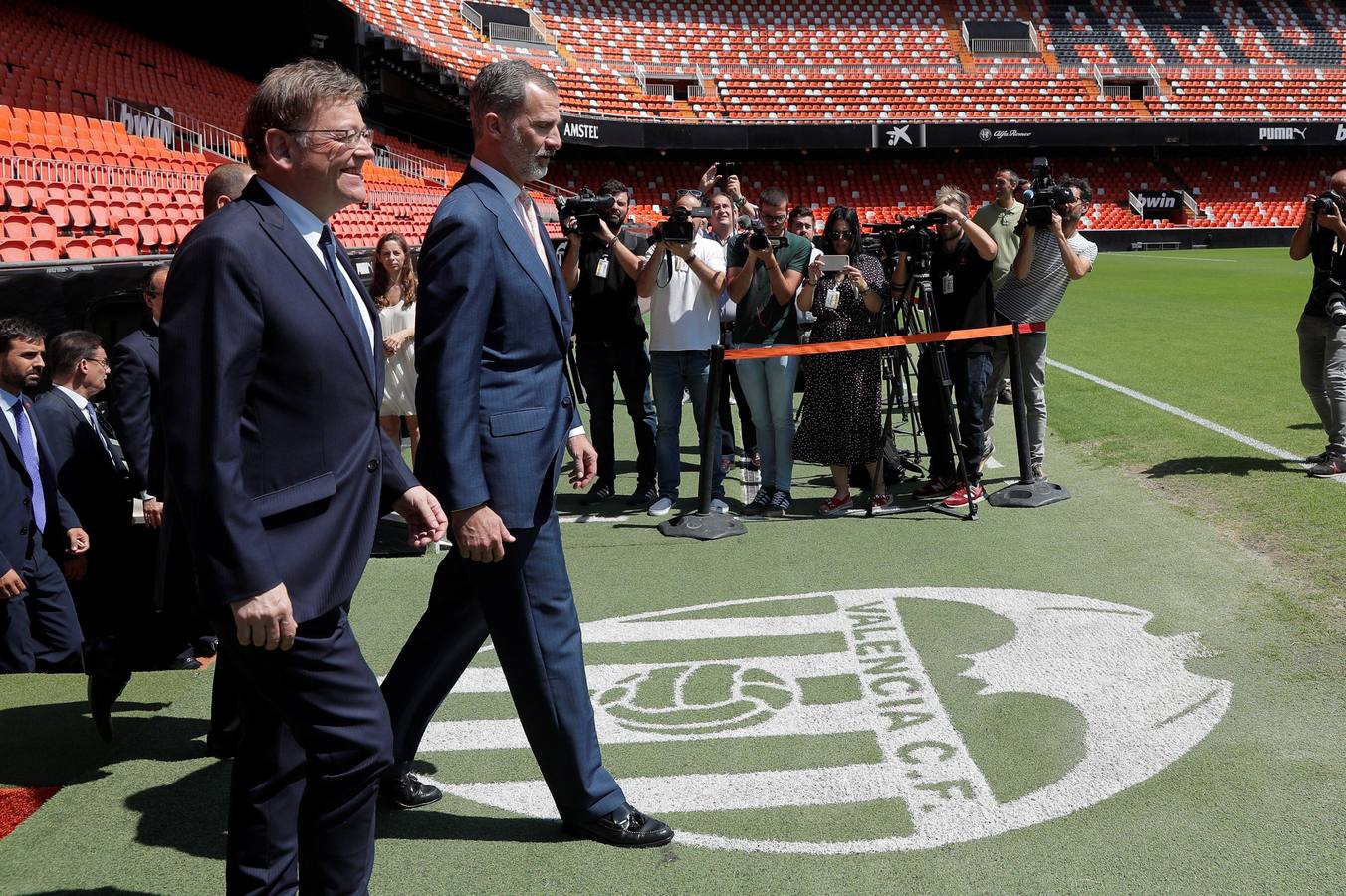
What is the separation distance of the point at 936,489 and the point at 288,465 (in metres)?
5.52

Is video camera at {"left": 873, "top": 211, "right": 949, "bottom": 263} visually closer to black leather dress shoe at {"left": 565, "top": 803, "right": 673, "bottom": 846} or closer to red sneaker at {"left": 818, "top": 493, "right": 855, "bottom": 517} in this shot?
red sneaker at {"left": 818, "top": 493, "right": 855, "bottom": 517}

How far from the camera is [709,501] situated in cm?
679

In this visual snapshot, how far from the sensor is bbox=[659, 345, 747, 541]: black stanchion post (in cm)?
655

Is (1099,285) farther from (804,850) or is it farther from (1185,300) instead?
(804,850)

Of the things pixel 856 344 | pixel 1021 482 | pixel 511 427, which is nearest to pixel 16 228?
pixel 856 344

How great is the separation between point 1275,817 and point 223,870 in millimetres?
2646

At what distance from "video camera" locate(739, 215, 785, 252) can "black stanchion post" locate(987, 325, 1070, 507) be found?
1.48 meters

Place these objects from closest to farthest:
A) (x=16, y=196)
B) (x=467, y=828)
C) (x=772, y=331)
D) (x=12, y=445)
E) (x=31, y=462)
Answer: (x=467, y=828)
(x=12, y=445)
(x=31, y=462)
(x=772, y=331)
(x=16, y=196)

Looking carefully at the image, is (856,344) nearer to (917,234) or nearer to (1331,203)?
(917,234)

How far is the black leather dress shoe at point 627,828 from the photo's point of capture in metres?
3.06

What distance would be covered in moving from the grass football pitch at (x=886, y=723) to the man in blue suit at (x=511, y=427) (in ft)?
1.07

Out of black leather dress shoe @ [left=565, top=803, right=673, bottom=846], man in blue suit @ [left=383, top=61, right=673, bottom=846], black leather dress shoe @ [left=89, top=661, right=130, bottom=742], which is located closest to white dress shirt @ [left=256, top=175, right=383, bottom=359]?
man in blue suit @ [left=383, top=61, right=673, bottom=846]

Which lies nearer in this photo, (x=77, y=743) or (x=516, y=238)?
(x=516, y=238)

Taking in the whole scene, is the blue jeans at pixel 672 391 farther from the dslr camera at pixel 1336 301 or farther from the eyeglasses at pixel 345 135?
the eyeglasses at pixel 345 135
